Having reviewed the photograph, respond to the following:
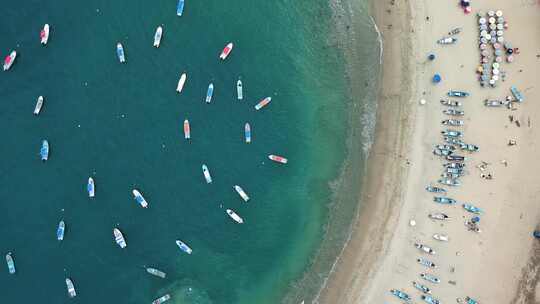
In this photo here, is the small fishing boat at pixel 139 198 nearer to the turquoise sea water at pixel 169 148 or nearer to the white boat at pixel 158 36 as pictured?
the turquoise sea water at pixel 169 148

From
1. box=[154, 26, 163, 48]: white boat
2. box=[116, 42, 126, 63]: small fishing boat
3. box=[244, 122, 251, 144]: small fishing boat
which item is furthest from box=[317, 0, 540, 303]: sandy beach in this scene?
box=[116, 42, 126, 63]: small fishing boat

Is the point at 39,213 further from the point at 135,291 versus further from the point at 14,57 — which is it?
the point at 14,57

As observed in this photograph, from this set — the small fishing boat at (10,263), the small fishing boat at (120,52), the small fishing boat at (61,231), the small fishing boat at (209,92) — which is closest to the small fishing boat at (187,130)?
the small fishing boat at (209,92)

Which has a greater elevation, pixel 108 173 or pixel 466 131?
pixel 466 131

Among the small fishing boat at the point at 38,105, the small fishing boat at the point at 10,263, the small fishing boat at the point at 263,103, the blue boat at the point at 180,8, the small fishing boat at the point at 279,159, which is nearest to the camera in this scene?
the small fishing boat at the point at 10,263

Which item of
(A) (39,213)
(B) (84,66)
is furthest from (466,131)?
(A) (39,213)

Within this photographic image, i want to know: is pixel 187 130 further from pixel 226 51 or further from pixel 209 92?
pixel 226 51
